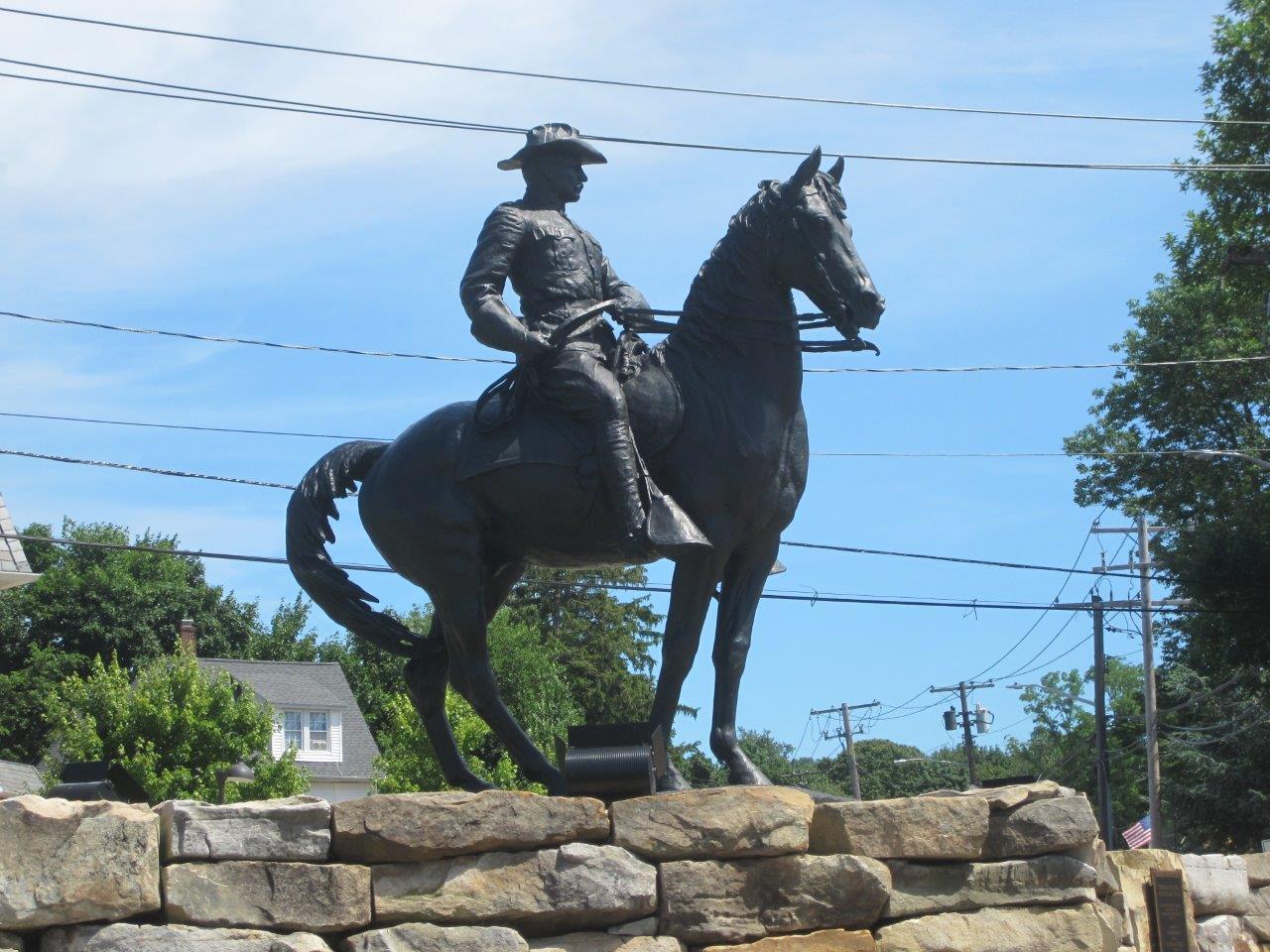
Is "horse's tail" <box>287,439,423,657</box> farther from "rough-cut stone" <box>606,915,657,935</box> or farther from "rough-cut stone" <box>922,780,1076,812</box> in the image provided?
"rough-cut stone" <box>922,780,1076,812</box>

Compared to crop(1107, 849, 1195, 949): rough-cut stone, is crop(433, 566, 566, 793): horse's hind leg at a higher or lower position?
higher

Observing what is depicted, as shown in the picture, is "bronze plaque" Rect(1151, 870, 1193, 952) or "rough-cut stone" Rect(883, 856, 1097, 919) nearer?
"rough-cut stone" Rect(883, 856, 1097, 919)

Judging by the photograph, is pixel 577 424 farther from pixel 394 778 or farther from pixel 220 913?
pixel 394 778

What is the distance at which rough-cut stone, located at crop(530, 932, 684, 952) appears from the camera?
7.70m

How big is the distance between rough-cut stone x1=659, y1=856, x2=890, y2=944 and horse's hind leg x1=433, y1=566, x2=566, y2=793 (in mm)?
1129

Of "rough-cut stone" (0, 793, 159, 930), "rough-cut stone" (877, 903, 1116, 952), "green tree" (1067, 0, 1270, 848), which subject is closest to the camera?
"rough-cut stone" (0, 793, 159, 930)

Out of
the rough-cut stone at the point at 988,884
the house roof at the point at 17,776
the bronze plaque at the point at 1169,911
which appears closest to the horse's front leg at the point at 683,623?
the rough-cut stone at the point at 988,884

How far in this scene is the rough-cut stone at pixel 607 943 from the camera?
7699 millimetres

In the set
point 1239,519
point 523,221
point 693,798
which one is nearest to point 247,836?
point 693,798

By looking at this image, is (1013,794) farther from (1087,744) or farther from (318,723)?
(1087,744)

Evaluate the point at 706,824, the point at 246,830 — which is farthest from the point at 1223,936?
the point at 246,830

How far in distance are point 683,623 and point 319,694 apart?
41.0 m

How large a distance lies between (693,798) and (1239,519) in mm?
19823

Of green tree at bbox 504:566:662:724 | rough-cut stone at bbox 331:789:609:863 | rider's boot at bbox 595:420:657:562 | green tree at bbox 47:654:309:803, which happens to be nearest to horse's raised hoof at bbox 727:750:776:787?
rough-cut stone at bbox 331:789:609:863
